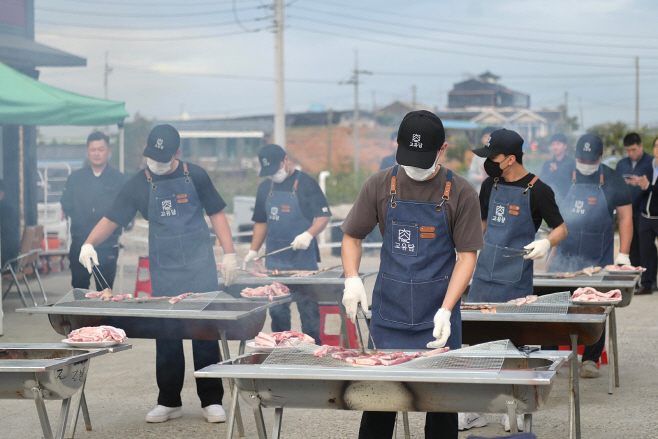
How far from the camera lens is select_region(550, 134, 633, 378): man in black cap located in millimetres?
6094

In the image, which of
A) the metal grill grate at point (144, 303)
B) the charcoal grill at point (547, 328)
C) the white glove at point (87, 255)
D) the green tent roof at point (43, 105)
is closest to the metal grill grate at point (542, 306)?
the charcoal grill at point (547, 328)

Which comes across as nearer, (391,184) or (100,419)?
(391,184)

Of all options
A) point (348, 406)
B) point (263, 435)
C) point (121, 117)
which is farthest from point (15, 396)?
point (121, 117)

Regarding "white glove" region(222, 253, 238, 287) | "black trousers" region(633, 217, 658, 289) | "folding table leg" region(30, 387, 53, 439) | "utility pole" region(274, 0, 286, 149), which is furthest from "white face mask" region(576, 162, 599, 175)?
"utility pole" region(274, 0, 286, 149)

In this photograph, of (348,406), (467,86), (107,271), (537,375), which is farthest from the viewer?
(467,86)

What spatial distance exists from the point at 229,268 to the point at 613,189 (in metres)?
3.16

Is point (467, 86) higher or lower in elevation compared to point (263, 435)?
higher

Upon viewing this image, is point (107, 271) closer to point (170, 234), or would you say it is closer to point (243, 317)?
point (170, 234)

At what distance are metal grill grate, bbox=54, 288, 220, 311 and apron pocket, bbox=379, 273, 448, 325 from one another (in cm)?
136

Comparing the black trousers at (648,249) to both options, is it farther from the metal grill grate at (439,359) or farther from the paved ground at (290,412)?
the metal grill grate at (439,359)

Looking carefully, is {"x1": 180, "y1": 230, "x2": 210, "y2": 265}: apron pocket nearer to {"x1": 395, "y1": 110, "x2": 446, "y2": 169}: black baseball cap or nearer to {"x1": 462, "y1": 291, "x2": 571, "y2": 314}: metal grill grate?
{"x1": 462, "y1": 291, "x2": 571, "y2": 314}: metal grill grate

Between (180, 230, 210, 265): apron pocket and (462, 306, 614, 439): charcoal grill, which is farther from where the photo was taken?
(180, 230, 210, 265): apron pocket

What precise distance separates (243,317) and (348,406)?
1350 mm

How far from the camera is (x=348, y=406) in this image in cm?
287
